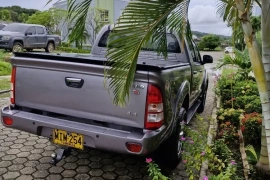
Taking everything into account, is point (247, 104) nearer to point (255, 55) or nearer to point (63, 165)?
point (255, 55)

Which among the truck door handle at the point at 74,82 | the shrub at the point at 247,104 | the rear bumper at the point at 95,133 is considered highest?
the truck door handle at the point at 74,82

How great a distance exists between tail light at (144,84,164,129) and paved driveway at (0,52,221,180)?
1.00 m

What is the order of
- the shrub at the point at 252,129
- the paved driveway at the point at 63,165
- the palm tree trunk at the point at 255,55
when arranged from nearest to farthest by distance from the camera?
the palm tree trunk at the point at 255,55 → the paved driveway at the point at 63,165 → the shrub at the point at 252,129

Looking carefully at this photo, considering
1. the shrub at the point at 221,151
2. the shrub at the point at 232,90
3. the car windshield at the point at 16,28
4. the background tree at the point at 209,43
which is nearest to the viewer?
the shrub at the point at 221,151

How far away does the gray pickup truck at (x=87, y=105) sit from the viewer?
2.41 m

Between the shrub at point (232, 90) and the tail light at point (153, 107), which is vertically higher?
the tail light at point (153, 107)

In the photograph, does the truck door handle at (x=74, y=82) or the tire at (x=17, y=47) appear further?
the tire at (x=17, y=47)

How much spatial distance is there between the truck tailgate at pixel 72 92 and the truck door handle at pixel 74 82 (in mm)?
20

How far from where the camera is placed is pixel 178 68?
10.6ft

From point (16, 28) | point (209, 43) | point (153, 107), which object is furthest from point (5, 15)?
point (153, 107)

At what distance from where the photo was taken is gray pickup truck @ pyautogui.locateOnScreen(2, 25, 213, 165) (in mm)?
2412

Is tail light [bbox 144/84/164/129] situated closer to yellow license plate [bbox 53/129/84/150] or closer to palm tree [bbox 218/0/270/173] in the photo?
yellow license plate [bbox 53/129/84/150]

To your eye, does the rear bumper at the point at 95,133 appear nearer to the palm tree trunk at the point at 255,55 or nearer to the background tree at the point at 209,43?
the palm tree trunk at the point at 255,55

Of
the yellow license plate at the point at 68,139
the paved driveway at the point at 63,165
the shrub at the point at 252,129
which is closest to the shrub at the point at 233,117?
the shrub at the point at 252,129
